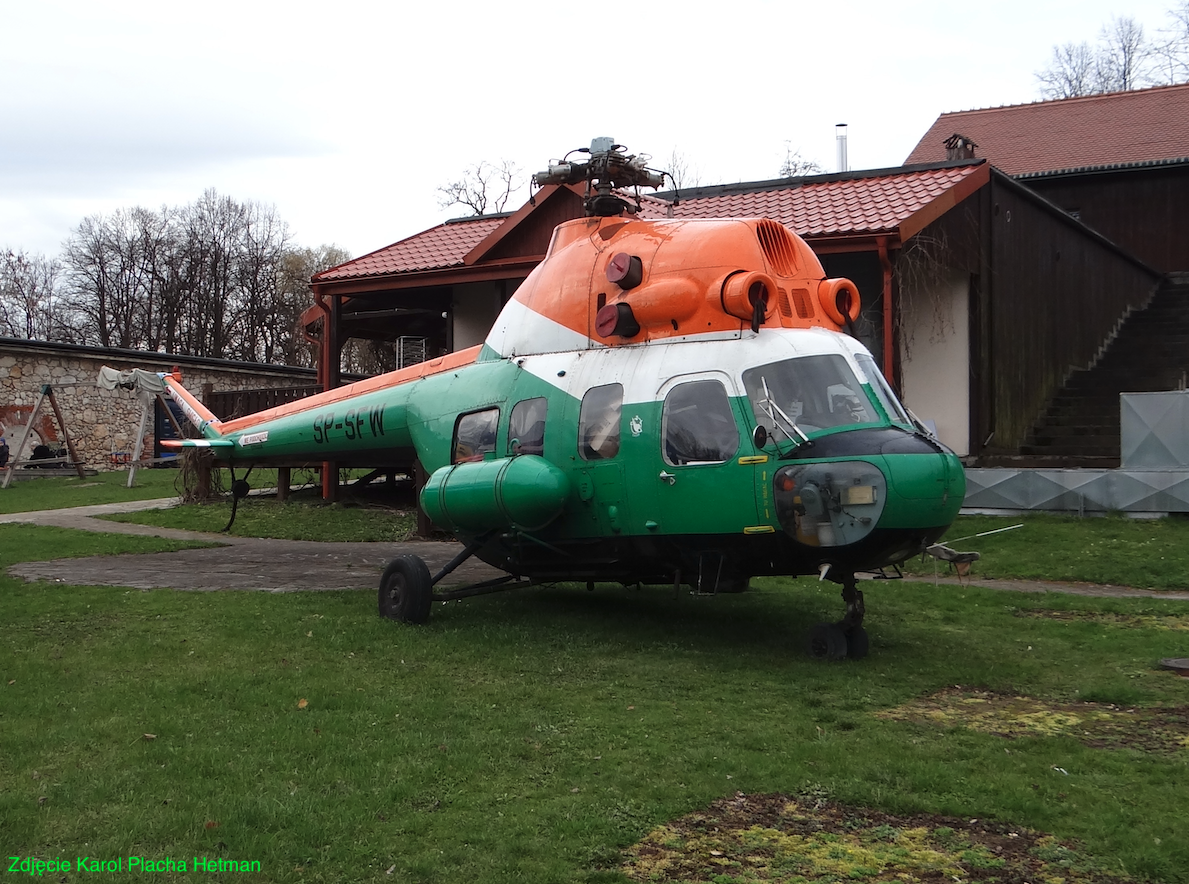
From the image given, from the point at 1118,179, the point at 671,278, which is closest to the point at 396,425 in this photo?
the point at 671,278

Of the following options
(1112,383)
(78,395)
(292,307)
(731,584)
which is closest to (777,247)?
(731,584)

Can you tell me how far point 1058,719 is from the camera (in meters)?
7.41

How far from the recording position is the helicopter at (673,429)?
27.3 feet

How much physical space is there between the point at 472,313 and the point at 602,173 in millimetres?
13217

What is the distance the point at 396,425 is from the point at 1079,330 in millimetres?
19583

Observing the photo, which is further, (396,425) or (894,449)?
(396,425)

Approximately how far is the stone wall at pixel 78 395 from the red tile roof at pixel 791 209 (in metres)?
14.5

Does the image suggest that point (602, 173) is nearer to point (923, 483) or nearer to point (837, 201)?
point (923, 483)

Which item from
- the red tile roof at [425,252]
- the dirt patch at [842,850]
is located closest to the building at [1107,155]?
the red tile roof at [425,252]

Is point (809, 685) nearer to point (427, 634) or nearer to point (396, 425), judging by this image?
point (427, 634)

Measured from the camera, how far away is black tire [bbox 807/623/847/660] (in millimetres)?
9023

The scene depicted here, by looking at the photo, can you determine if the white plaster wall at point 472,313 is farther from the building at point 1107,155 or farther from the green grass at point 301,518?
the building at point 1107,155

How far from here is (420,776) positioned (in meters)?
6.05

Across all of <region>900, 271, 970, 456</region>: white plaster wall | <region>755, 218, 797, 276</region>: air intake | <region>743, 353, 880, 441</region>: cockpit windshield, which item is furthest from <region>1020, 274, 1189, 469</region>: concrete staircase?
<region>743, 353, 880, 441</region>: cockpit windshield
